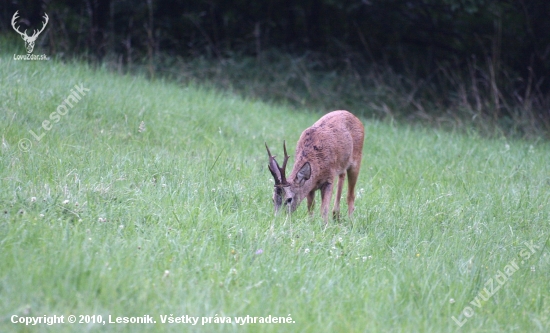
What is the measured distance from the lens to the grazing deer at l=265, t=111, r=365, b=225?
6646mm

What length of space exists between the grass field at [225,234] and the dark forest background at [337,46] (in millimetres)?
5034

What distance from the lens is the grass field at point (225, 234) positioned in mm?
4328

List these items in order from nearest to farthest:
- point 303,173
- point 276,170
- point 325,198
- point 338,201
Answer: point 276,170 < point 303,173 < point 325,198 < point 338,201

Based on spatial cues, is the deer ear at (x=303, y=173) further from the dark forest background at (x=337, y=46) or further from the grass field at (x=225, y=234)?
the dark forest background at (x=337, y=46)

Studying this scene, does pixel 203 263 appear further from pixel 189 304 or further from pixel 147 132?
pixel 147 132

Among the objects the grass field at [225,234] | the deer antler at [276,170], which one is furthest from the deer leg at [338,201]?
the deer antler at [276,170]

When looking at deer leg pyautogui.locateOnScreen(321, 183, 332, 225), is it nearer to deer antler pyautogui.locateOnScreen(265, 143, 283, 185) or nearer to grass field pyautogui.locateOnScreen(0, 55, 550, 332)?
grass field pyautogui.locateOnScreen(0, 55, 550, 332)

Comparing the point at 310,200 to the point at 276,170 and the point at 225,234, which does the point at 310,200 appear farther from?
the point at 225,234

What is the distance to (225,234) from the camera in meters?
5.61

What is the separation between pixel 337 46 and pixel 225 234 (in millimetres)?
12897

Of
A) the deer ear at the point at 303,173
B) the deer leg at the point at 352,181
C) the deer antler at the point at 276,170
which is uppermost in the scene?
the deer antler at the point at 276,170

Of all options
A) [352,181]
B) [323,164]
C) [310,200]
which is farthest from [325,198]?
[352,181]

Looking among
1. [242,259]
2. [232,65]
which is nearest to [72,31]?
[232,65]

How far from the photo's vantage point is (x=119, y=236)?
5.18m
